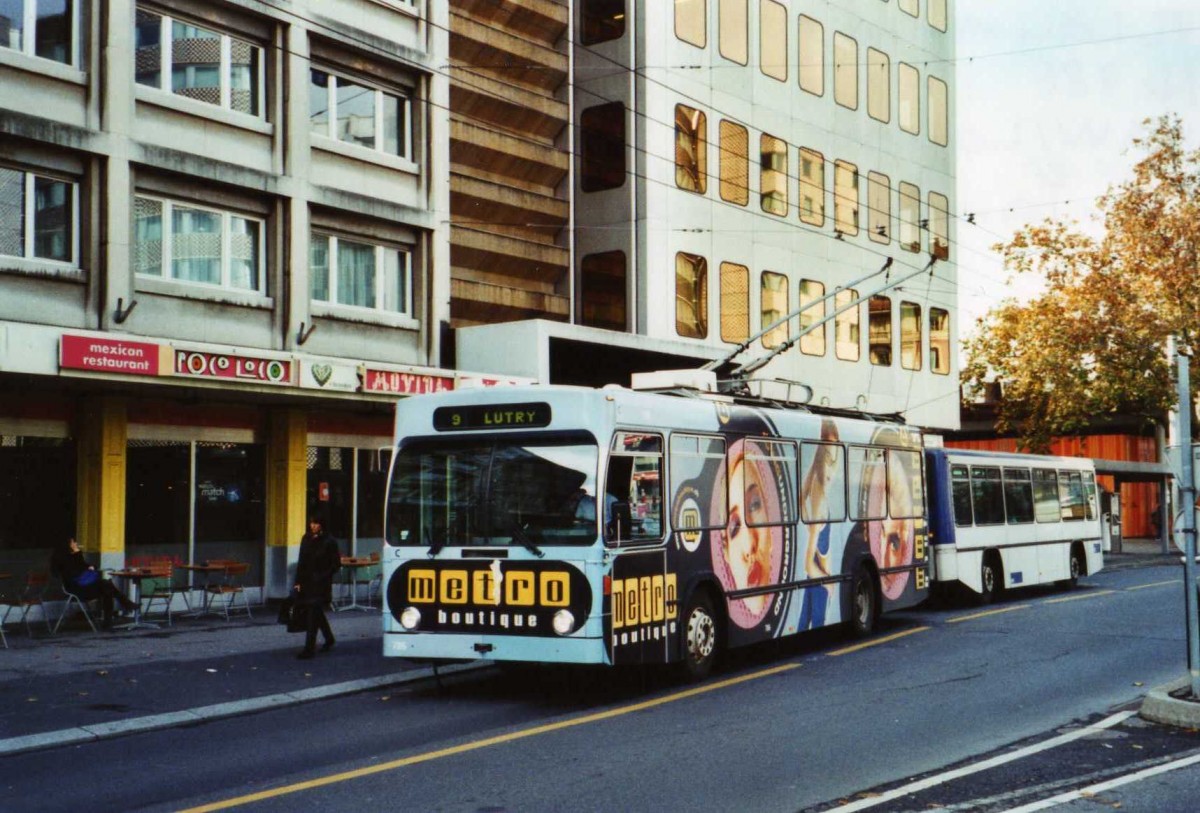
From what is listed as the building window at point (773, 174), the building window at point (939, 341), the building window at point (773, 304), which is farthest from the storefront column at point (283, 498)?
the building window at point (939, 341)

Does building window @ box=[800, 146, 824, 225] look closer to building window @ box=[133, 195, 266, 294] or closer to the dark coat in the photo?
building window @ box=[133, 195, 266, 294]

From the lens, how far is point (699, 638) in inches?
541

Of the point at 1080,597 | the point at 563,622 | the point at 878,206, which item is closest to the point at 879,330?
the point at 878,206

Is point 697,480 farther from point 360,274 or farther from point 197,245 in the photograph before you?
point 360,274

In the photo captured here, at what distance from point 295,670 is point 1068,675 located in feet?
27.6

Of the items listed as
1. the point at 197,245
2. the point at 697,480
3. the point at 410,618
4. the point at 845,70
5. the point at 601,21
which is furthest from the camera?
the point at 845,70

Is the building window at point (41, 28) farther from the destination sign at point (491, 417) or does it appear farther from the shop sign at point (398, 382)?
the destination sign at point (491, 417)

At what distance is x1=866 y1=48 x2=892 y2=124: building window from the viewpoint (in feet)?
125

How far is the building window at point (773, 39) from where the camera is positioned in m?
33.6

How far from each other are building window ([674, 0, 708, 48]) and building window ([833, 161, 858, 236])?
6.62 metres

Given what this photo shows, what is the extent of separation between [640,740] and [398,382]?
40.1 feet

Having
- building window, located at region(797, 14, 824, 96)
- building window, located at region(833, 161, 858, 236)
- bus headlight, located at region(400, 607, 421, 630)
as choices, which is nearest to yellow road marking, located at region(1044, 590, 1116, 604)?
building window, located at region(833, 161, 858, 236)

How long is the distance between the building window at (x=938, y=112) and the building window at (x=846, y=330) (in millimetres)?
7485

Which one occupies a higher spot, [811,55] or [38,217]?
[811,55]
